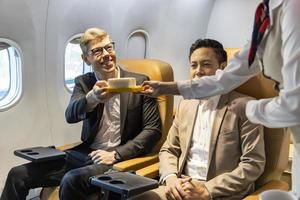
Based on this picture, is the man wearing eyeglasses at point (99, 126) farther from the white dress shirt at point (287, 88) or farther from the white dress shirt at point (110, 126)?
the white dress shirt at point (287, 88)

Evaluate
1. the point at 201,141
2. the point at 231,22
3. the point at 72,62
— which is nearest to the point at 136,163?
the point at 201,141

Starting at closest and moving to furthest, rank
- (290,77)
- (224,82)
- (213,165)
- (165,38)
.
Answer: (290,77) < (224,82) < (213,165) < (165,38)

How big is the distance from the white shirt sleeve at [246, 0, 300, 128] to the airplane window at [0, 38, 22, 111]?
94.6 inches

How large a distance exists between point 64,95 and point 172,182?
1716 mm

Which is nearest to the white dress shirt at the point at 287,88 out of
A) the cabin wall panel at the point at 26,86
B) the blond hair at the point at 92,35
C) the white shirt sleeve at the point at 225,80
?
the white shirt sleeve at the point at 225,80

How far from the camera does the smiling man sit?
2135 millimetres

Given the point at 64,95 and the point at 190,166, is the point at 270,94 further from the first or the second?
the point at 64,95

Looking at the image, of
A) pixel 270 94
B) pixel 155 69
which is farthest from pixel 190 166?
pixel 155 69

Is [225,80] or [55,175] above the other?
[225,80]

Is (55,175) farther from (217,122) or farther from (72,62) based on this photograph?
(72,62)

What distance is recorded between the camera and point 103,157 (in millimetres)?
2531

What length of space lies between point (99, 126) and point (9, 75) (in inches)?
39.2

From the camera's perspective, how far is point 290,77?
46.3 inches

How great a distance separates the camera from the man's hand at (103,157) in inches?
98.9
